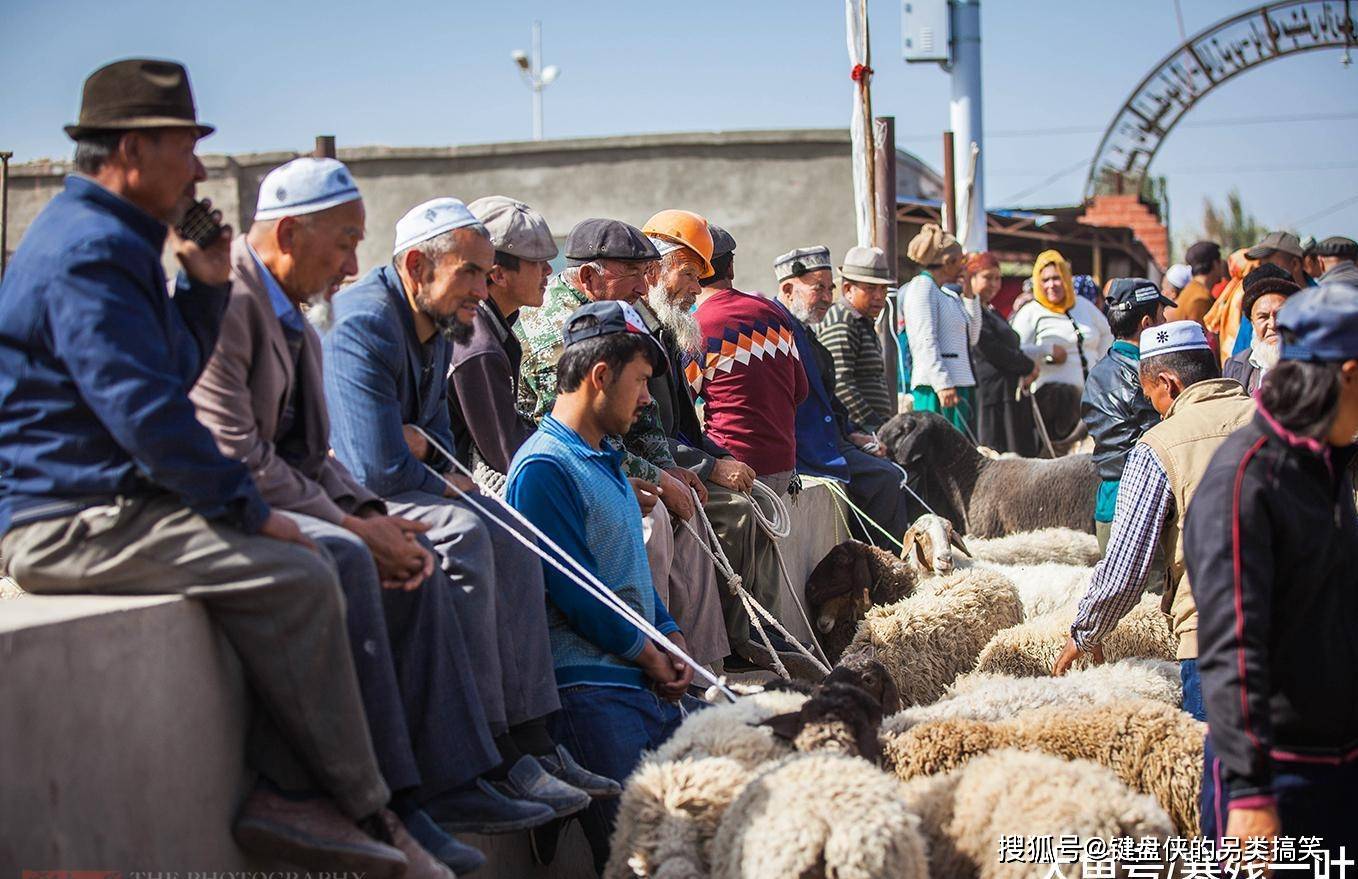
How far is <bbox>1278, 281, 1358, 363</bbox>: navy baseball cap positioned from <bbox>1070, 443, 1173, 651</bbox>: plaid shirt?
1.39 m

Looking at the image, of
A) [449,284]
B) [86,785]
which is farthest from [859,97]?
[86,785]

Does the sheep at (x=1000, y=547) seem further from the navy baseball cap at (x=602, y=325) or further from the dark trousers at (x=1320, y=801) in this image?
the dark trousers at (x=1320, y=801)

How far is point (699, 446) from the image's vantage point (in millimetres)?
6426

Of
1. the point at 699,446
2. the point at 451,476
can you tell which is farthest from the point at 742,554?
the point at 451,476

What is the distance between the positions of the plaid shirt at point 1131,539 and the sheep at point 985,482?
5110 millimetres

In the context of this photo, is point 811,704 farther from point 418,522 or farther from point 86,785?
point 86,785

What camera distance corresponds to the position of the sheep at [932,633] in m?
6.46

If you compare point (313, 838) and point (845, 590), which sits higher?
point (313, 838)

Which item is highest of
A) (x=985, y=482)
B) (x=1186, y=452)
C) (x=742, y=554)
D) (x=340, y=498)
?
(x=340, y=498)

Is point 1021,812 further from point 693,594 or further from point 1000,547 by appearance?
point 1000,547

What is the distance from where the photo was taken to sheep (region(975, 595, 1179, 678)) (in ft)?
20.4

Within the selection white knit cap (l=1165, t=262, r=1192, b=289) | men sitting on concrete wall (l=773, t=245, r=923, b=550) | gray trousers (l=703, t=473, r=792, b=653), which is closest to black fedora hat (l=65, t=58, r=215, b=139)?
gray trousers (l=703, t=473, r=792, b=653)

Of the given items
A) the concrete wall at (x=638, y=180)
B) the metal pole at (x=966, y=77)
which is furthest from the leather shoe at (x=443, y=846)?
the metal pole at (x=966, y=77)

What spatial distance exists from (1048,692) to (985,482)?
5.25 m
